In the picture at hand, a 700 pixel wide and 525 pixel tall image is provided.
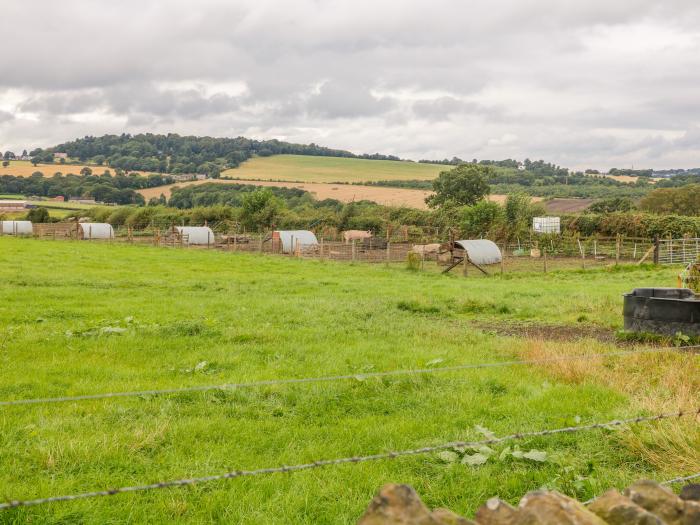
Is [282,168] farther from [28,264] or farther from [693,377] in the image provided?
[693,377]

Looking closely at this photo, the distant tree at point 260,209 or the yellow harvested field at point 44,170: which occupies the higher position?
the yellow harvested field at point 44,170

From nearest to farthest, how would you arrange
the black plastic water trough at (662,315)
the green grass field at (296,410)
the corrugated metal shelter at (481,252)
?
the green grass field at (296,410) < the black plastic water trough at (662,315) < the corrugated metal shelter at (481,252)

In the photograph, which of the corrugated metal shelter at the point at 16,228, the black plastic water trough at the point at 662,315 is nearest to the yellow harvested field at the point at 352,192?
the corrugated metal shelter at the point at 16,228

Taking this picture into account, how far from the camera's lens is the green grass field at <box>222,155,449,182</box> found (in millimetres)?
128000

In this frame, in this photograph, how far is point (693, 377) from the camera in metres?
7.78

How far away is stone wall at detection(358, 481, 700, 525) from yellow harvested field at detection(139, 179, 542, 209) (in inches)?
2927

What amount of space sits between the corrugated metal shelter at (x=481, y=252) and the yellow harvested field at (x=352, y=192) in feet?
135

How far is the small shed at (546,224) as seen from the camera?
51.6m

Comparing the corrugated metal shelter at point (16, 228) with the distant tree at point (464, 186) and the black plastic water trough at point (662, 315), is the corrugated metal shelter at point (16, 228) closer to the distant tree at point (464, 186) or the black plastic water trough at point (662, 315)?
the distant tree at point (464, 186)

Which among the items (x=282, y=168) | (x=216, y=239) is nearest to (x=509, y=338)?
(x=216, y=239)

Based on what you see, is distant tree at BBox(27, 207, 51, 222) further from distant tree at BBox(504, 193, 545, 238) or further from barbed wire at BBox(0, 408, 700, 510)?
barbed wire at BBox(0, 408, 700, 510)

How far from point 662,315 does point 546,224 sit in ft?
142

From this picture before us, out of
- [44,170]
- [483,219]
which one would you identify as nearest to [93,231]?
[483,219]

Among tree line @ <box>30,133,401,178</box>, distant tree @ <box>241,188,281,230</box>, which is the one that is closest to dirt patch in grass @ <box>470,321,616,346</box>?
distant tree @ <box>241,188,281,230</box>
